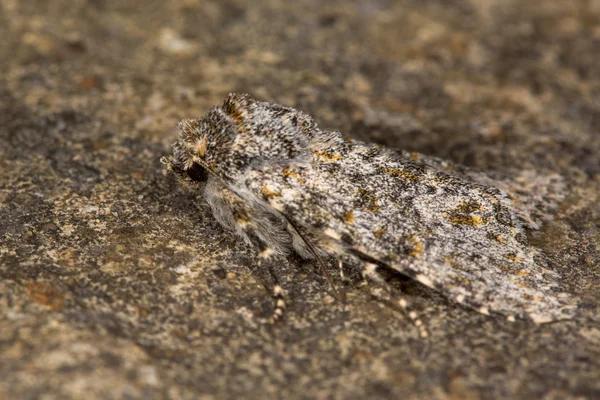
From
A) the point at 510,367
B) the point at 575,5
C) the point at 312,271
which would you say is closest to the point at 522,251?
the point at 510,367

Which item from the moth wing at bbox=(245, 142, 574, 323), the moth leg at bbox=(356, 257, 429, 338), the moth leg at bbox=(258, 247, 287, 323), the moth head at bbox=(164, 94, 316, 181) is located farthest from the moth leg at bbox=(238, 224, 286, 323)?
the moth leg at bbox=(356, 257, 429, 338)

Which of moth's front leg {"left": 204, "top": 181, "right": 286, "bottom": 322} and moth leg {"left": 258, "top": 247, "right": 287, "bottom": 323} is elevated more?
moth's front leg {"left": 204, "top": 181, "right": 286, "bottom": 322}

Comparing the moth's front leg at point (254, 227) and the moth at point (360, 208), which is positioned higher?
the moth at point (360, 208)

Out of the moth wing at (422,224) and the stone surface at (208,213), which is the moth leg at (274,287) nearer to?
the stone surface at (208,213)

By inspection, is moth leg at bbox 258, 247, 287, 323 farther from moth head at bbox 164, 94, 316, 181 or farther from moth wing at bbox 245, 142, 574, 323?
moth head at bbox 164, 94, 316, 181

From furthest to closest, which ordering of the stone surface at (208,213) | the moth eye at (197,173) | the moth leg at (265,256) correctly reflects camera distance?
the moth eye at (197,173)
the moth leg at (265,256)
the stone surface at (208,213)

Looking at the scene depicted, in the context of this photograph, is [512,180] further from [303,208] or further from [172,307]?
[172,307]

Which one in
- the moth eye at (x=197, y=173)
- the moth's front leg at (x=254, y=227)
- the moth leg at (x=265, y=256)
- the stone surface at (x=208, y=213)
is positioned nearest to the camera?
the stone surface at (x=208, y=213)

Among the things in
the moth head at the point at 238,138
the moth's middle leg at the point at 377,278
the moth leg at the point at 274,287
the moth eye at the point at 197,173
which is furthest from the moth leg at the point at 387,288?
the moth eye at the point at 197,173
